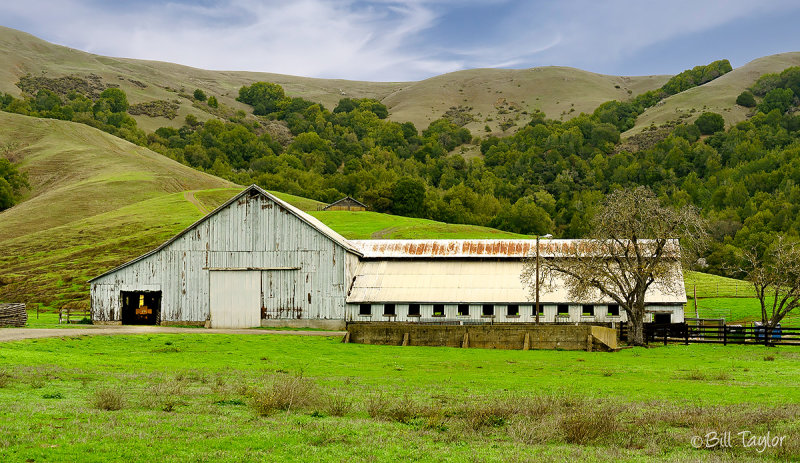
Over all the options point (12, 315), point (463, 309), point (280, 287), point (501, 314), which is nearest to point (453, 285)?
point (463, 309)

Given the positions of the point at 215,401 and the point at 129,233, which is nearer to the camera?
the point at 215,401

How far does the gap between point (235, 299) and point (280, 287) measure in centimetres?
389

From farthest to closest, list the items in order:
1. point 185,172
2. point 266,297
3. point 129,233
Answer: point 185,172 → point 129,233 → point 266,297

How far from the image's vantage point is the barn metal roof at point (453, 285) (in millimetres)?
57906

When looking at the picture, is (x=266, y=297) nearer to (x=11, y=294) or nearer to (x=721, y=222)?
(x=11, y=294)

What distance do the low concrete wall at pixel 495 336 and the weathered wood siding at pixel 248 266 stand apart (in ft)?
47.4

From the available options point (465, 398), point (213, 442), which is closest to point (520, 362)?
point (465, 398)

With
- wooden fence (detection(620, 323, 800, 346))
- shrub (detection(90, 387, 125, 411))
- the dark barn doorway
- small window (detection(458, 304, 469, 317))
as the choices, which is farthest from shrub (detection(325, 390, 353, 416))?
the dark barn doorway

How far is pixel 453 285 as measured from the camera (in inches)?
2400

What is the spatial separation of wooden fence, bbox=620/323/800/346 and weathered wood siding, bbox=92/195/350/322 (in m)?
23.9

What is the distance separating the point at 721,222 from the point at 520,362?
14821 centimetres

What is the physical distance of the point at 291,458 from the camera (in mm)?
14102

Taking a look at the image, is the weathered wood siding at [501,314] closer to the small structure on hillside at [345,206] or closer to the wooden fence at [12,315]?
the wooden fence at [12,315]

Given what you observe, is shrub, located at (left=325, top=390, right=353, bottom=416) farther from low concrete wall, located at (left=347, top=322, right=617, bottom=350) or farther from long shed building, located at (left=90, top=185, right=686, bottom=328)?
long shed building, located at (left=90, top=185, right=686, bottom=328)
